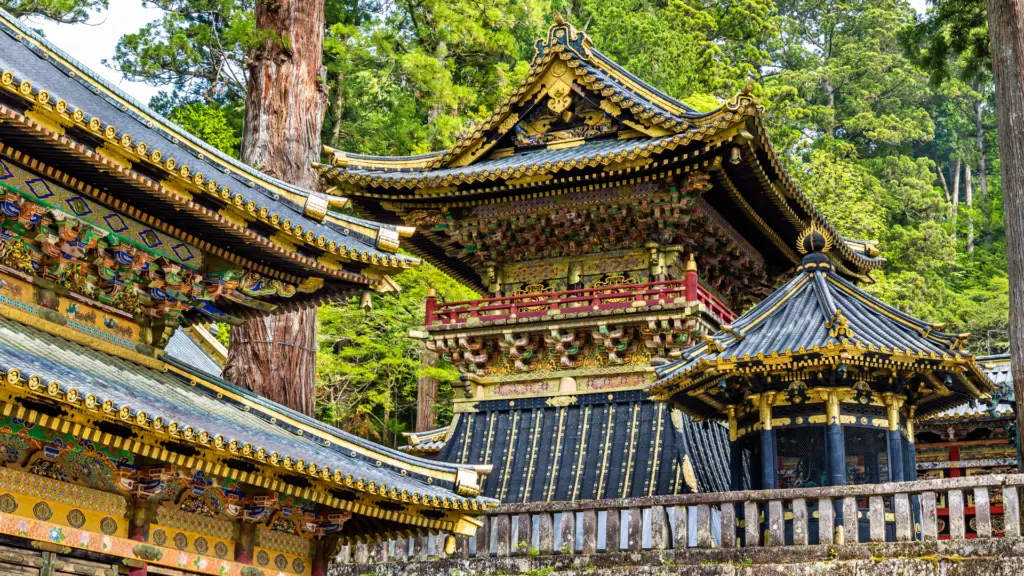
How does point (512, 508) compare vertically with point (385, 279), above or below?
below

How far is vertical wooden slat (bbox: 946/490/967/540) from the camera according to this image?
12.8m

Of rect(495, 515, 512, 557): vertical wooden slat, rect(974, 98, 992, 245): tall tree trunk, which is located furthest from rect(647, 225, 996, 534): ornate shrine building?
rect(974, 98, 992, 245): tall tree trunk

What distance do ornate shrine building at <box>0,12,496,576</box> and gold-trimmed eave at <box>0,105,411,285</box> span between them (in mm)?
20

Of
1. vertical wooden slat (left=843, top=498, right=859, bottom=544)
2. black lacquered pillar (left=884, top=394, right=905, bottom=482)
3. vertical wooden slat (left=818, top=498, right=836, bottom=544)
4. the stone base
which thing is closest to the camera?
the stone base

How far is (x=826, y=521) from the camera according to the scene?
13.7m

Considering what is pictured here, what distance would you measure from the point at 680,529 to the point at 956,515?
10.8ft

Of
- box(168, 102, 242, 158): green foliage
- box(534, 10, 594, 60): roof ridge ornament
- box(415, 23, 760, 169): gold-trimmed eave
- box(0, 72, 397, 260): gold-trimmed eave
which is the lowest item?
box(0, 72, 397, 260): gold-trimmed eave

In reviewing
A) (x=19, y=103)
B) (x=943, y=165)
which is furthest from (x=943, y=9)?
(x=943, y=165)

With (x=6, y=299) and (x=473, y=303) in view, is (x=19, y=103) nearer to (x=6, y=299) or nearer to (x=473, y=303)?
(x=6, y=299)

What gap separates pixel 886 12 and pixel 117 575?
4536 cm

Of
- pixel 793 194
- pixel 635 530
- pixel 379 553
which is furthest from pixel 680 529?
pixel 793 194

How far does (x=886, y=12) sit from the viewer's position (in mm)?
49531

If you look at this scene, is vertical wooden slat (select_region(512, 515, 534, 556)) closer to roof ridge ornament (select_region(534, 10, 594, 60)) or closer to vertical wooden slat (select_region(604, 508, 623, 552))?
vertical wooden slat (select_region(604, 508, 623, 552))

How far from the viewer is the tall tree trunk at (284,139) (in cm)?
1630
